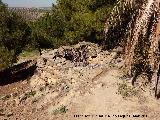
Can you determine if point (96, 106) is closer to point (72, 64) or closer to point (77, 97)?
point (77, 97)

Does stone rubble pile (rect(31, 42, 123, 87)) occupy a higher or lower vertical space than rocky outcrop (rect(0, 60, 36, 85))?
higher

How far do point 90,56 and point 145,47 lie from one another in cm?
918

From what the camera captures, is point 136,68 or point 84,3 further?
point 84,3

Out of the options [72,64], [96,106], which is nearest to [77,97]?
[96,106]

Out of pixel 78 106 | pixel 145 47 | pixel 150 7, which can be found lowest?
pixel 78 106

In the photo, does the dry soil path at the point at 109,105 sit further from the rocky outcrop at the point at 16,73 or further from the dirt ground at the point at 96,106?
the rocky outcrop at the point at 16,73

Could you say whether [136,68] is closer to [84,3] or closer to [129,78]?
[129,78]

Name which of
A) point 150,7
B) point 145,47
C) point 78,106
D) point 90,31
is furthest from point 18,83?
point 150,7

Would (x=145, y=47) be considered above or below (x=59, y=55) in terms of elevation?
above

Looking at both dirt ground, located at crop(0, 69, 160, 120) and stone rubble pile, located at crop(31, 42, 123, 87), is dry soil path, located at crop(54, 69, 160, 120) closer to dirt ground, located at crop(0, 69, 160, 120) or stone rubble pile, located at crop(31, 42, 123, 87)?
dirt ground, located at crop(0, 69, 160, 120)

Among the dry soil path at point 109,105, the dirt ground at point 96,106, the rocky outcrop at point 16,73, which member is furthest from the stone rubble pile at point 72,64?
the rocky outcrop at point 16,73

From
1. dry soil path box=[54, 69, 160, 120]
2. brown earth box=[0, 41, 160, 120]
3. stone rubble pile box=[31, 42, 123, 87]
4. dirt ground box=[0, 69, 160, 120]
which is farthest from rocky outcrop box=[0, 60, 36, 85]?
dry soil path box=[54, 69, 160, 120]

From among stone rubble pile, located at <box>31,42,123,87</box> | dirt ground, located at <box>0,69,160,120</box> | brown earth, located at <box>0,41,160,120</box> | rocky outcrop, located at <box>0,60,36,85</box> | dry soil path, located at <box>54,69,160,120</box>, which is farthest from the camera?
rocky outcrop, located at <box>0,60,36,85</box>

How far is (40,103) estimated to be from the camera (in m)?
20.6
